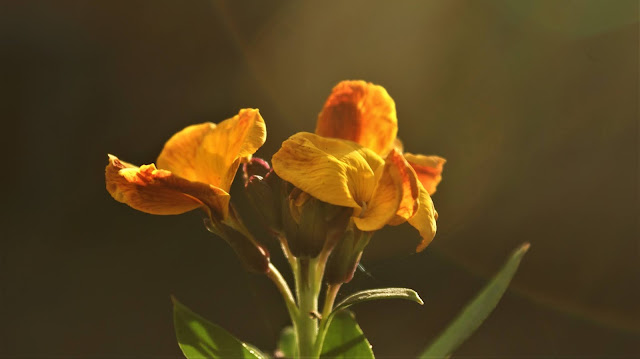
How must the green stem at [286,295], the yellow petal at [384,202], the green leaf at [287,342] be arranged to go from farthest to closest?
the green leaf at [287,342] < the green stem at [286,295] < the yellow petal at [384,202]

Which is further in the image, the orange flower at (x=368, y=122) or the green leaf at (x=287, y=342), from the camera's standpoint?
the green leaf at (x=287, y=342)

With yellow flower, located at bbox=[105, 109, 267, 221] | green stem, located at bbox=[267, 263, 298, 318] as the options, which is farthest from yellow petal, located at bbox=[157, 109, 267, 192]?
green stem, located at bbox=[267, 263, 298, 318]

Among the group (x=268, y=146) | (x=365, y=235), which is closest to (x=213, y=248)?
(x=268, y=146)

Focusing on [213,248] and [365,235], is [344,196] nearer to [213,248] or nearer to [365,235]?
[365,235]

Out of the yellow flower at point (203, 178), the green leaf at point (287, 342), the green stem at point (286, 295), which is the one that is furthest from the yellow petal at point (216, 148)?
the green leaf at point (287, 342)

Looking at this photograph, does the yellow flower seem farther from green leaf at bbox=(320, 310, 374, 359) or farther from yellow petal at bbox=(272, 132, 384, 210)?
green leaf at bbox=(320, 310, 374, 359)

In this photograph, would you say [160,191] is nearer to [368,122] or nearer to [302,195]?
[302,195]

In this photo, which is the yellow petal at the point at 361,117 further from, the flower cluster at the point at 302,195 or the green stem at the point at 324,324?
the green stem at the point at 324,324
